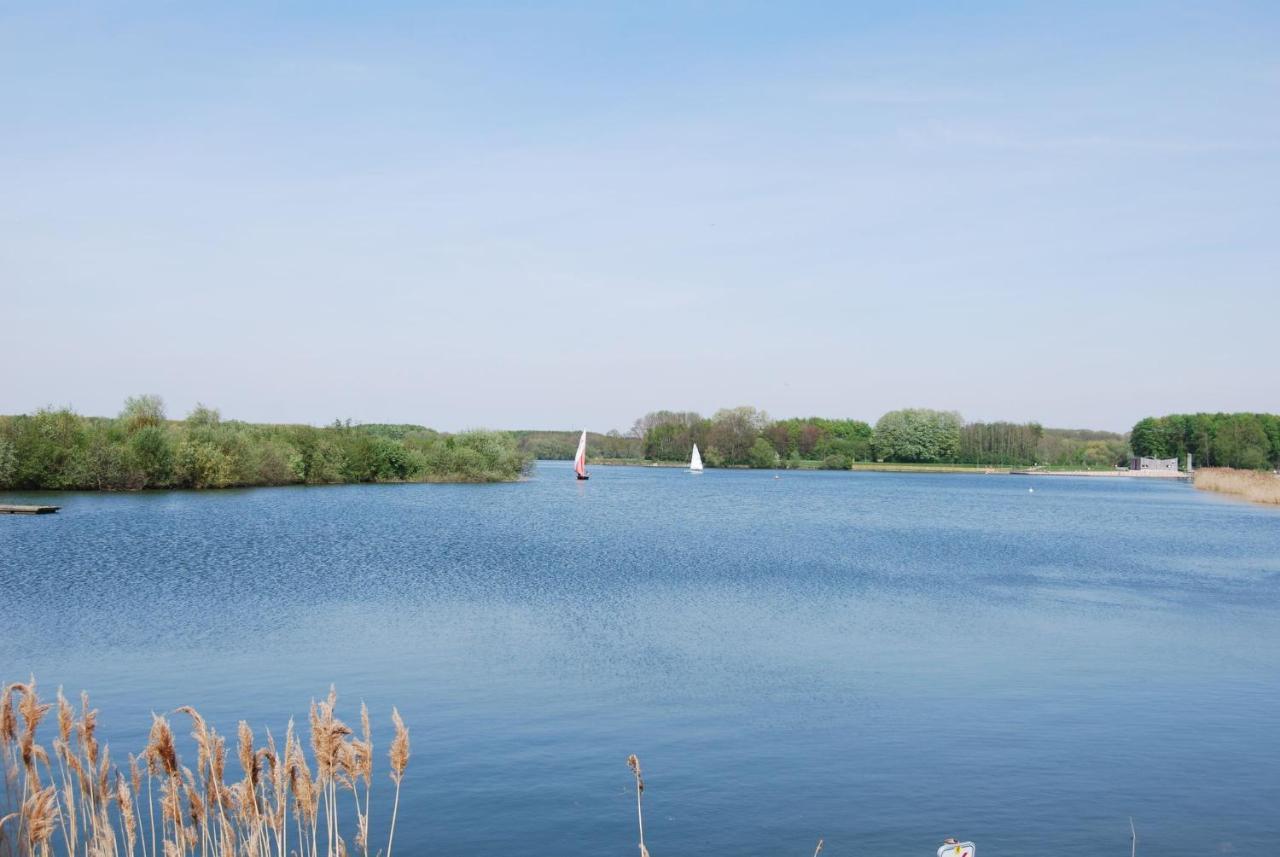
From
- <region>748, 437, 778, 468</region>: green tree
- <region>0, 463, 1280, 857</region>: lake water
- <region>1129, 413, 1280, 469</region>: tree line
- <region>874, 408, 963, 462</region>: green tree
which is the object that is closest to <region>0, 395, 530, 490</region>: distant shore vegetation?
<region>0, 463, 1280, 857</region>: lake water

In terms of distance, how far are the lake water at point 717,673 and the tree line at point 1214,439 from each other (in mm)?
120708

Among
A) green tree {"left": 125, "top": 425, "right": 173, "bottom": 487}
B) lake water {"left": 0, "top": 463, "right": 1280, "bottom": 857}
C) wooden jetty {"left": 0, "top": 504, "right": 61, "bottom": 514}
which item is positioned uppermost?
green tree {"left": 125, "top": 425, "right": 173, "bottom": 487}

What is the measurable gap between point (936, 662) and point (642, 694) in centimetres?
602

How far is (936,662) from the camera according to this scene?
61.4 feet

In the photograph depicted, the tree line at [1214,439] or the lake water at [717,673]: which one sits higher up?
the tree line at [1214,439]

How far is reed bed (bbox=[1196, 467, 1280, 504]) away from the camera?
241 ft

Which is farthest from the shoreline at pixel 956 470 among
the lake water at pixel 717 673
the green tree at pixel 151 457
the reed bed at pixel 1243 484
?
the lake water at pixel 717 673

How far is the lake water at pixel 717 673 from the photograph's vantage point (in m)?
11.0

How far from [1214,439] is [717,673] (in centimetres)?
15510

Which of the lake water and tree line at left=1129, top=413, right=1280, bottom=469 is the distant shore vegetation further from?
tree line at left=1129, top=413, right=1280, bottom=469

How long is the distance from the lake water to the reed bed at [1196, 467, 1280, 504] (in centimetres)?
4172

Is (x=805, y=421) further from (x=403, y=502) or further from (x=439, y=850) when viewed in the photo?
(x=439, y=850)

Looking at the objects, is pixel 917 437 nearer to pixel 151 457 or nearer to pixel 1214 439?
pixel 1214 439

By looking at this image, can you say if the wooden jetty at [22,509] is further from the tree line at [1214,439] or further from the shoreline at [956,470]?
the tree line at [1214,439]
